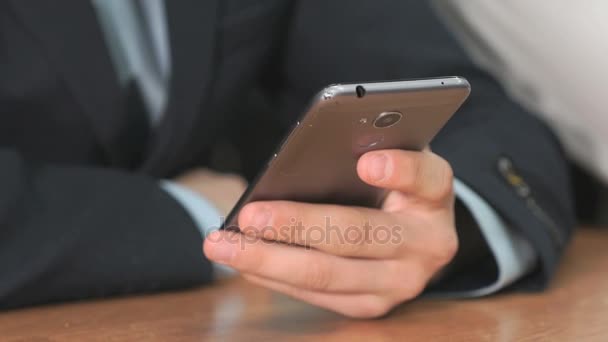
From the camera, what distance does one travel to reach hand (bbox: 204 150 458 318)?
15.2 inches

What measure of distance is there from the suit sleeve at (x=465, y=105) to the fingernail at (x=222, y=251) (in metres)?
0.17

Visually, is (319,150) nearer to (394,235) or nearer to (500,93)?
(394,235)

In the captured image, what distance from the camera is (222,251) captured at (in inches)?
15.3

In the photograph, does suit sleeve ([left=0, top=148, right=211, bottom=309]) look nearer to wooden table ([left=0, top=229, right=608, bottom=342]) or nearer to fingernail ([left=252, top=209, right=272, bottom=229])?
wooden table ([left=0, top=229, right=608, bottom=342])

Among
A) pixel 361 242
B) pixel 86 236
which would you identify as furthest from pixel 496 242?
pixel 86 236

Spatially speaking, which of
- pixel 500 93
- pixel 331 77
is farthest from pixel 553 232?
pixel 331 77

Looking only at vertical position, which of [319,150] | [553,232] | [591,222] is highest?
[319,150]

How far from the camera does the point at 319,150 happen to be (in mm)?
374

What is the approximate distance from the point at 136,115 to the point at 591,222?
0.46m

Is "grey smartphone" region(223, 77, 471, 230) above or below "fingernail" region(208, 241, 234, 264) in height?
above

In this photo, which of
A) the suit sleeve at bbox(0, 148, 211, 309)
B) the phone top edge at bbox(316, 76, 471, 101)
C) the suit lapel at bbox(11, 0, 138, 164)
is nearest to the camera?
the phone top edge at bbox(316, 76, 471, 101)

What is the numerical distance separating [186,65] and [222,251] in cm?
23

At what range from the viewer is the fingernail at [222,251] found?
0.39 meters

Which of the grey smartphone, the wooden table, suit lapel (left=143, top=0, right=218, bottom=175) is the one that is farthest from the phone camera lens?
suit lapel (left=143, top=0, right=218, bottom=175)
